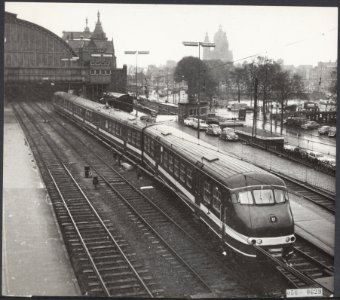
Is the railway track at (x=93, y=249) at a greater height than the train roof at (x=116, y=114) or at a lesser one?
lesser

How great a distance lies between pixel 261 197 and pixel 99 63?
141 feet

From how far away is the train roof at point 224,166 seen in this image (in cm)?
1488

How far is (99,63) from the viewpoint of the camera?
54250mm

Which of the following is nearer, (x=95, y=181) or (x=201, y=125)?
(x=95, y=181)

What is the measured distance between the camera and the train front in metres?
14.1

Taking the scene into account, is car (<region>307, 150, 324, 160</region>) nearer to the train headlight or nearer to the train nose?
the train nose

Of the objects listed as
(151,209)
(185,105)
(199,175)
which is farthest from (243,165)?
(185,105)

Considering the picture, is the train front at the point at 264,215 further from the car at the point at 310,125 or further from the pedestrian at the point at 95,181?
the car at the point at 310,125

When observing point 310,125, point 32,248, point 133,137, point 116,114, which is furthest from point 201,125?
point 32,248

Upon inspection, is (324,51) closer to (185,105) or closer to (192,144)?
(192,144)

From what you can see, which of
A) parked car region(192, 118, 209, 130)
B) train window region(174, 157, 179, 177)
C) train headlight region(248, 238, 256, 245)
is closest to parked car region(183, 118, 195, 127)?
parked car region(192, 118, 209, 130)

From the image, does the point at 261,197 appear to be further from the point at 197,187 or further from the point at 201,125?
the point at 201,125

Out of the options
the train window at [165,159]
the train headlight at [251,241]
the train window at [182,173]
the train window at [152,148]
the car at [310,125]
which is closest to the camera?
the train headlight at [251,241]

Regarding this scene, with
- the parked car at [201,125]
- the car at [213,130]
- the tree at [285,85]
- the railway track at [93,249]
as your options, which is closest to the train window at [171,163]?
the railway track at [93,249]
